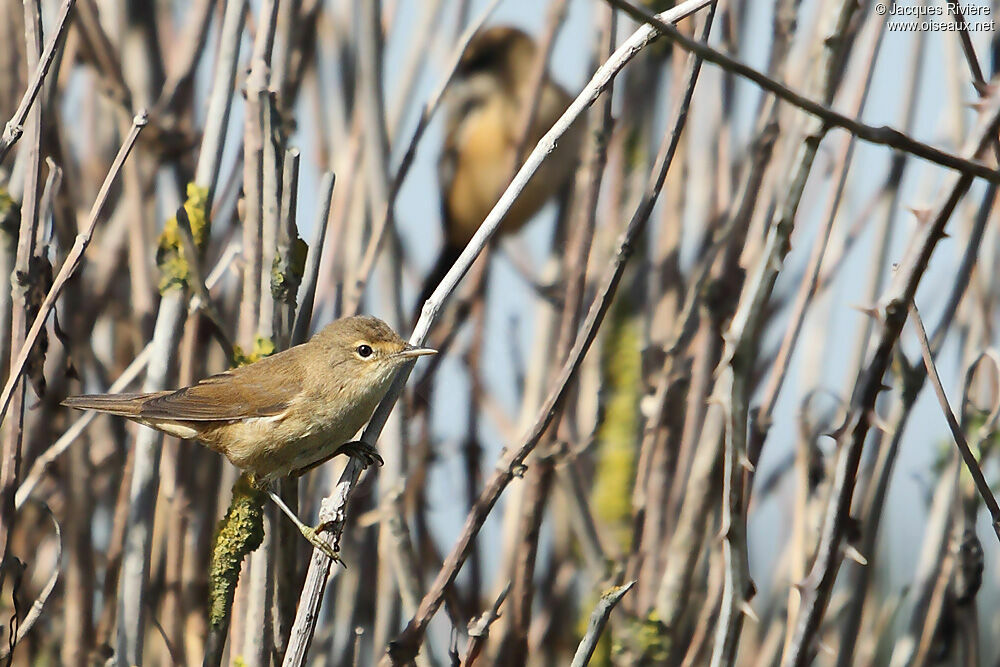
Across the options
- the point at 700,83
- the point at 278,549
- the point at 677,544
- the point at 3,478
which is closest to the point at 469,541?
the point at 278,549

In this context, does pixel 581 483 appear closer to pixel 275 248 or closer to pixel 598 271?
pixel 598 271

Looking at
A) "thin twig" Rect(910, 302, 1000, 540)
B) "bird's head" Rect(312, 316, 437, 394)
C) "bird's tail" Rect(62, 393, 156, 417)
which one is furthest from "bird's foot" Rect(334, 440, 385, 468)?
"thin twig" Rect(910, 302, 1000, 540)

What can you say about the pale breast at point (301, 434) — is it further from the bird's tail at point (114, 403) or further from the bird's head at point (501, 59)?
the bird's head at point (501, 59)

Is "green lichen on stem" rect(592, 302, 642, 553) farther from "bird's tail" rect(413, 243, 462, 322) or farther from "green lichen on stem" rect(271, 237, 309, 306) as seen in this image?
"green lichen on stem" rect(271, 237, 309, 306)

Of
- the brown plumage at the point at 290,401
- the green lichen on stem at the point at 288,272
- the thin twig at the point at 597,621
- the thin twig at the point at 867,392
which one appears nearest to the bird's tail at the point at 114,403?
the brown plumage at the point at 290,401

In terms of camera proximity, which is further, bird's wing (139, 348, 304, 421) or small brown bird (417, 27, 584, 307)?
small brown bird (417, 27, 584, 307)

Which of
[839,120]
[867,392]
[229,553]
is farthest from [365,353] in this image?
[839,120]

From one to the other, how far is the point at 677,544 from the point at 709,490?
0.13 meters

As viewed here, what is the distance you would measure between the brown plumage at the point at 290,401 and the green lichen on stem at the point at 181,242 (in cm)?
20

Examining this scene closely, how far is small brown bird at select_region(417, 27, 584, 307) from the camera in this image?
117 inches

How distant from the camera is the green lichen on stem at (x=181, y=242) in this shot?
180 centimetres

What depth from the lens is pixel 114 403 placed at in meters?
1.98

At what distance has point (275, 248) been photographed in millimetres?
1611

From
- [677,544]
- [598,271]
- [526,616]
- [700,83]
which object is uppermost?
[700,83]
